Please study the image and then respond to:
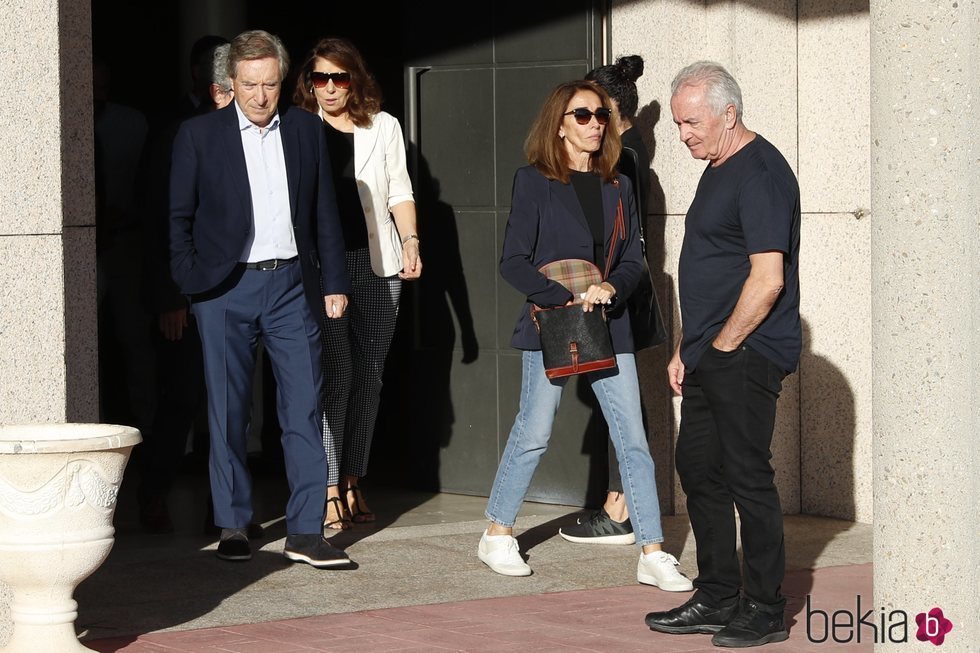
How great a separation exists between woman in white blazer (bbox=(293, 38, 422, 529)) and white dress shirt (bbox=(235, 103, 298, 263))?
29.4 inches

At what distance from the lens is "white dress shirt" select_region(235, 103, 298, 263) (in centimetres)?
696

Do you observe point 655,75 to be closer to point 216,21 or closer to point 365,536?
point 365,536

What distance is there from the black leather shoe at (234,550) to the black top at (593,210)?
1973 mm

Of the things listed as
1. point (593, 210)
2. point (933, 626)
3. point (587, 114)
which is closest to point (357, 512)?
point (593, 210)

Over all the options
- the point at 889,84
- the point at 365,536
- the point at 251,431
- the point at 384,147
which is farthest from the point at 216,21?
the point at 889,84

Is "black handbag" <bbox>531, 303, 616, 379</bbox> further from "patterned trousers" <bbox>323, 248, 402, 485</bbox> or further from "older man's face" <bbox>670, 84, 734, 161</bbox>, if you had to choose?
"patterned trousers" <bbox>323, 248, 402, 485</bbox>

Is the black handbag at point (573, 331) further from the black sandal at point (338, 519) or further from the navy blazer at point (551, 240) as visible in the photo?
the black sandal at point (338, 519)

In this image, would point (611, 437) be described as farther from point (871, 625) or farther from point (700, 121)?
point (700, 121)

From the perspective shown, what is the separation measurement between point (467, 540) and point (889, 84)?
12.1ft

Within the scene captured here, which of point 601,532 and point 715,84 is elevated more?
point 715,84

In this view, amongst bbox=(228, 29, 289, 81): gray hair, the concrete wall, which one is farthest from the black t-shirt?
the concrete wall

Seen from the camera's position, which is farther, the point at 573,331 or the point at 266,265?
the point at 266,265

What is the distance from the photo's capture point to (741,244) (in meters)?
5.76

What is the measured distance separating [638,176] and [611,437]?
1.39m
